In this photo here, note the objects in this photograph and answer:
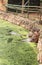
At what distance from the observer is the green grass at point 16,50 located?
771 cm

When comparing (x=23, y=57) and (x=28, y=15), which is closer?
(x=23, y=57)

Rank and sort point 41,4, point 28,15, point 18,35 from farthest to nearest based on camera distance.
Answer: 1. point 41,4
2. point 28,15
3. point 18,35

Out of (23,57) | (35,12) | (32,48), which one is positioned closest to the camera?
(23,57)

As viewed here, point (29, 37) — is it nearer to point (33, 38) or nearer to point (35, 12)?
point (33, 38)

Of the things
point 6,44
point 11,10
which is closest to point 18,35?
point 6,44

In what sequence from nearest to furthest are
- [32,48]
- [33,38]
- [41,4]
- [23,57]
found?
[23,57] < [32,48] < [33,38] < [41,4]

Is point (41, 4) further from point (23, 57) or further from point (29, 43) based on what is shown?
point (23, 57)

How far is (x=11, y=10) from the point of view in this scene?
49.9ft

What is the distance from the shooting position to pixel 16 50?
8648 millimetres

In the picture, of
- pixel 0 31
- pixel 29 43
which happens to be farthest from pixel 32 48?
pixel 0 31

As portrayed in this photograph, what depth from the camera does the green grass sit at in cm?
771

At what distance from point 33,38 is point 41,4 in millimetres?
5850

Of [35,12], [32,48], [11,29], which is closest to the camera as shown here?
[32,48]

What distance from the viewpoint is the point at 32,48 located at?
8.91m
